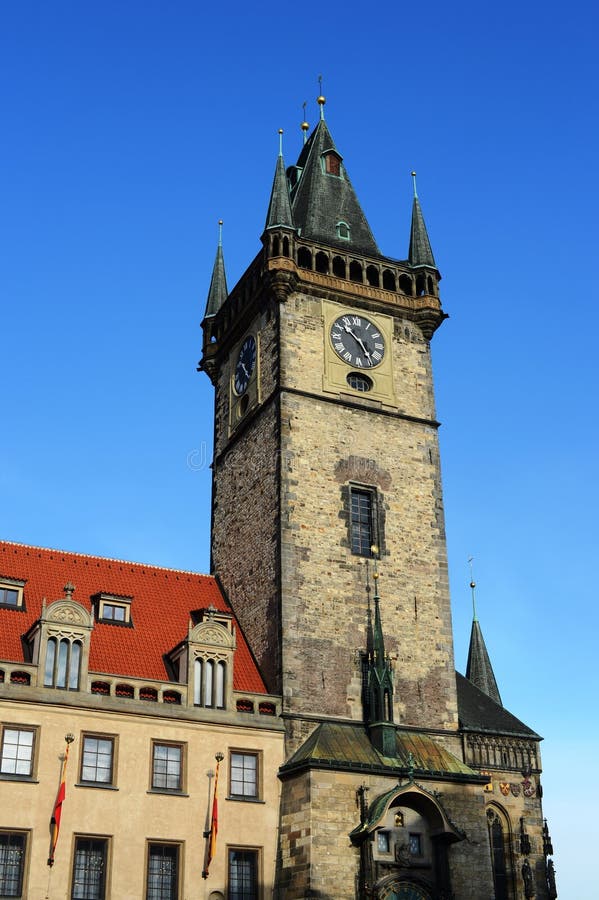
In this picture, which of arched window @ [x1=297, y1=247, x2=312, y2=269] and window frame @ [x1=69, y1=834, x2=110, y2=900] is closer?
window frame @ [x1=69, y1=834, x2=110, y2=900]

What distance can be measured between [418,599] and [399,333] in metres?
9.99

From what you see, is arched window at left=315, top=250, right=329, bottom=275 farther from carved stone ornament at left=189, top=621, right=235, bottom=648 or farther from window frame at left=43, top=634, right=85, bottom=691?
window frame at left=43, top=634, right=85, bottom=691

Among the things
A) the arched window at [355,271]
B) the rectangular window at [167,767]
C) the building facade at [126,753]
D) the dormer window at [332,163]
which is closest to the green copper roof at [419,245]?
the arched window at [355,271]

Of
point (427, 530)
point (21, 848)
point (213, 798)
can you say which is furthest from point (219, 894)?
point (427, 530)

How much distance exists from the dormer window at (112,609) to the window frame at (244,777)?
17.6 ft

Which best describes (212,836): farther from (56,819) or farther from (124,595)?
(124,595)

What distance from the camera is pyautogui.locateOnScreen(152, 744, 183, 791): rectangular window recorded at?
2947cm

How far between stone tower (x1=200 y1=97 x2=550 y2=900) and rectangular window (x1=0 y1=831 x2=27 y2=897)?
6854 millimetres

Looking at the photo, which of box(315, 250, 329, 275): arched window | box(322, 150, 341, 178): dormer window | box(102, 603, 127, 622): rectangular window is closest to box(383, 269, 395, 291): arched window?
box(315, 250, 329, 275): arched window

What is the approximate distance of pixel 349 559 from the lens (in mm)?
34875

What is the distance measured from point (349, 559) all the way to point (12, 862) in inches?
522

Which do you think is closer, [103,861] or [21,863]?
[21,863]

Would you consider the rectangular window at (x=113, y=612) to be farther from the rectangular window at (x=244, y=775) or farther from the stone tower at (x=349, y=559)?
the rectangular window at (x=244, y=775)

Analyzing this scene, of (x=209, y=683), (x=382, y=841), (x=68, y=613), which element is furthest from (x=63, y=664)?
(x=382, y=841)
